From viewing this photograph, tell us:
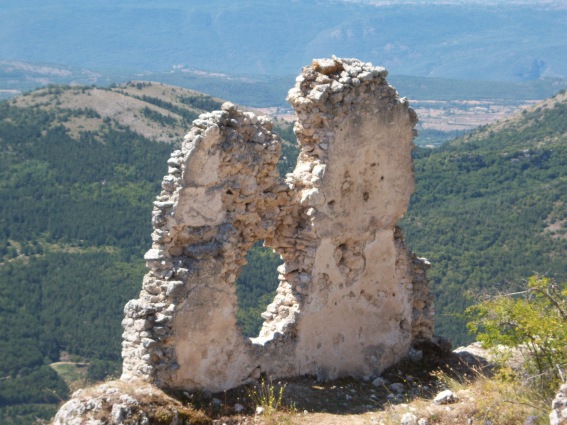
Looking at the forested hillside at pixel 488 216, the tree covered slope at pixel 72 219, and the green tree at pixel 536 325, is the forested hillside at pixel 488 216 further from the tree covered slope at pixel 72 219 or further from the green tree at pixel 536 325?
the green tree at pixel 536 325

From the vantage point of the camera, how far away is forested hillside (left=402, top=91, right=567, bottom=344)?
40.7 metres

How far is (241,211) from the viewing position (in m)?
12.7

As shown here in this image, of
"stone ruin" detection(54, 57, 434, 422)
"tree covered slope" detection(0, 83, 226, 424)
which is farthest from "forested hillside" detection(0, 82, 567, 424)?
"stone ruin" detection(54, 57, 434, 422)

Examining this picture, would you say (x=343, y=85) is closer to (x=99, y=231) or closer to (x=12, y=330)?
(x=12, y=330)

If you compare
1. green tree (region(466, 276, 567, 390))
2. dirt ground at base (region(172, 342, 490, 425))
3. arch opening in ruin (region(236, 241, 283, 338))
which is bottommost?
arch opening in ruin (region(236, 241, 283, 338))

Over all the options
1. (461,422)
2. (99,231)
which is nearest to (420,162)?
(99,231)

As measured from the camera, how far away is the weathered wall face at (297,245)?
11.9 meters

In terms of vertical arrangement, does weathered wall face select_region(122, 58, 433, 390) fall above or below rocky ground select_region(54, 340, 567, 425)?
above

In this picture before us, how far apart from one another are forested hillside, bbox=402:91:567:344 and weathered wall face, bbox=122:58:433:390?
1922cm

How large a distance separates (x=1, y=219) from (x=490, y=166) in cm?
3154

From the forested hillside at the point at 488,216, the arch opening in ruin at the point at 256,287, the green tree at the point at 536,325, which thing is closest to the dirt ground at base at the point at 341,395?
the green tree at the point at 536,325

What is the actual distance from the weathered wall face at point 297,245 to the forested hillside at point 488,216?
63.1 feet

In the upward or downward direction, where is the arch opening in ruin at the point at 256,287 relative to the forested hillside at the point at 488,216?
downward

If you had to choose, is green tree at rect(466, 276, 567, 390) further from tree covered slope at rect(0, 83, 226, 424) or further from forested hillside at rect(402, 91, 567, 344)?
tree covered slope at rect(0, 83, 226, 424)
